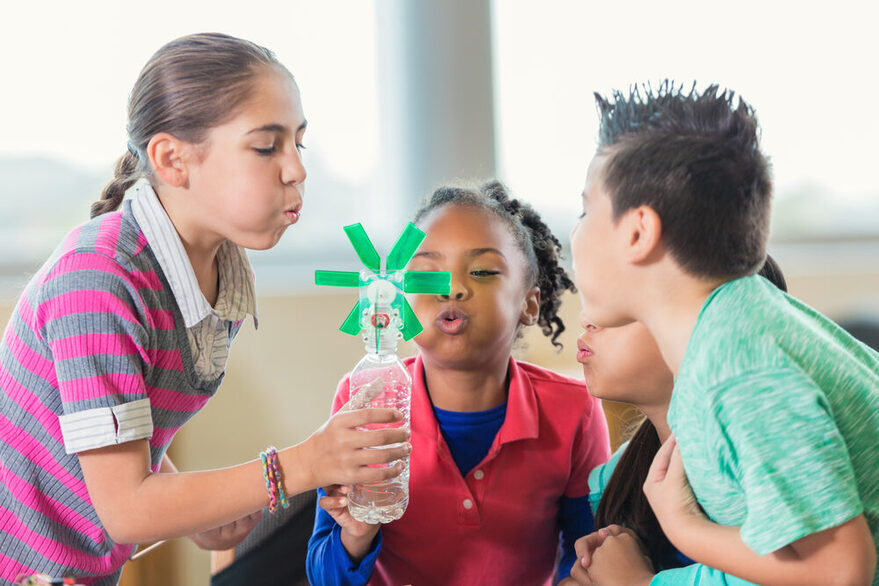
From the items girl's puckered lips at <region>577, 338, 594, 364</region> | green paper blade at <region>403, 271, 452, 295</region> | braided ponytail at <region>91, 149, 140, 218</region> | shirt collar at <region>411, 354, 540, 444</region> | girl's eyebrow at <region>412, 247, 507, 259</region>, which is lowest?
shirt collar at <region>411, 354, 540, 444</region>

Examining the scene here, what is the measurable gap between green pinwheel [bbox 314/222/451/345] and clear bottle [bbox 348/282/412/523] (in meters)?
0.05

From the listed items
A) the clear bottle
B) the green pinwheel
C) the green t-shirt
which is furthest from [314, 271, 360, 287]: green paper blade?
the green t-shirt

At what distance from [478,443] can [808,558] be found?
712 mm

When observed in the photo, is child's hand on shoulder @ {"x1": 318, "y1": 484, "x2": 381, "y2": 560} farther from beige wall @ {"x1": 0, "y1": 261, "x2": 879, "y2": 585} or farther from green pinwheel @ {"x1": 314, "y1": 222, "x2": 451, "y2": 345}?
beige wall @ {"x1": 0, "y1": 261, "x2": 879, "y2": 585}

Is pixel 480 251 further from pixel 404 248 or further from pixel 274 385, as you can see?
pixel 274 385

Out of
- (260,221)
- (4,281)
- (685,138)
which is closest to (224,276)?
(260,221)

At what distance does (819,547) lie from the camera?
30.5 inches

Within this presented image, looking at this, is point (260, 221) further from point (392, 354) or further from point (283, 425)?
point (283, 425)

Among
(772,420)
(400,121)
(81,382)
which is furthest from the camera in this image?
(400,121)

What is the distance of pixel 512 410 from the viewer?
55.6 inches

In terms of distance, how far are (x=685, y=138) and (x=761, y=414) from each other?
30cm

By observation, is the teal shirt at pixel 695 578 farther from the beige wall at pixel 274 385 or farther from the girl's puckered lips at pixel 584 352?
the beige wall at pixel 274 385

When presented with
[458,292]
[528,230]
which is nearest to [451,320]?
[458,292]

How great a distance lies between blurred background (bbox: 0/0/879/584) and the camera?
8.13 ft
